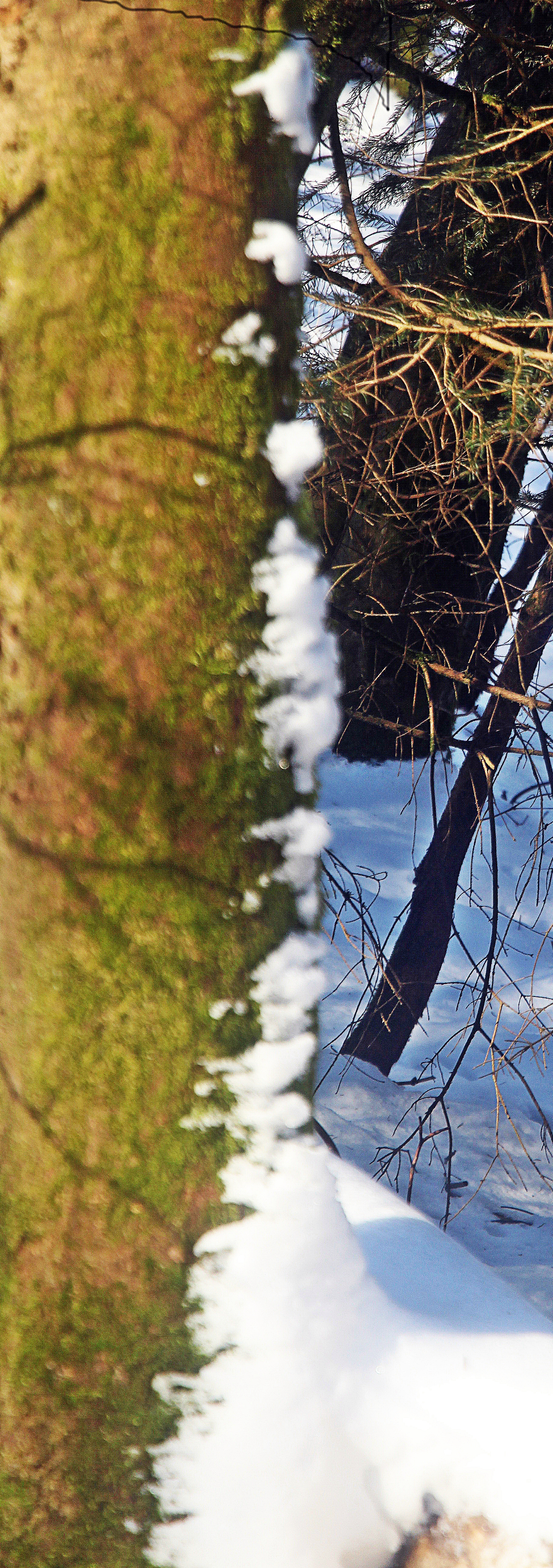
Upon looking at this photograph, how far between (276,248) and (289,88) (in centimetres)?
16

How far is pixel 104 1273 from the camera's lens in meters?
0.92

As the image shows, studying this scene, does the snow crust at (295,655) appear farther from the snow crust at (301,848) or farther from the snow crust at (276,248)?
the snow crust at (276,248)

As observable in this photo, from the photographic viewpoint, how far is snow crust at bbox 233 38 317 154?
84cm

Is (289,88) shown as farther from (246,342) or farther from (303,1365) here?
(303,1365)

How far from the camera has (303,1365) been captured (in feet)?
3.19

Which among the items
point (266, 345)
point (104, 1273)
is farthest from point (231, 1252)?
point (266, 345)

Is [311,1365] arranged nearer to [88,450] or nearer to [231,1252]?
[231,1252]

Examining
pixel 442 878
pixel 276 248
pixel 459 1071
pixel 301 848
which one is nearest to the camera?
pixel 276 248

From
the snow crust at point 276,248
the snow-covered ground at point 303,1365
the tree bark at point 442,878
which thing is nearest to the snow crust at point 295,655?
the snow-covered ground at point 303,1365

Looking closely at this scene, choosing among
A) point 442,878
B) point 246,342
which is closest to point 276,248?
point 246,342

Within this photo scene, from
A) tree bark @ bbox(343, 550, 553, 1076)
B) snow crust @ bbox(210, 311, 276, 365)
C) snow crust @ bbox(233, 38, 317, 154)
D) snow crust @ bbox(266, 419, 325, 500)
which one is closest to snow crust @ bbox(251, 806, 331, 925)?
snow crust @ bbox(266, 419, 325, 500)

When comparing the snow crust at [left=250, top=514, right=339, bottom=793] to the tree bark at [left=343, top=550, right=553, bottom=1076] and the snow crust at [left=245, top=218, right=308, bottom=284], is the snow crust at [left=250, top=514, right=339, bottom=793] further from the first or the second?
the tree bark at [left=343, top=550, right=553, bottom=1076]

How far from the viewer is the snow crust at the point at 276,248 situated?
2.77 ft

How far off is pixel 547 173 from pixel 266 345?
228 cm
